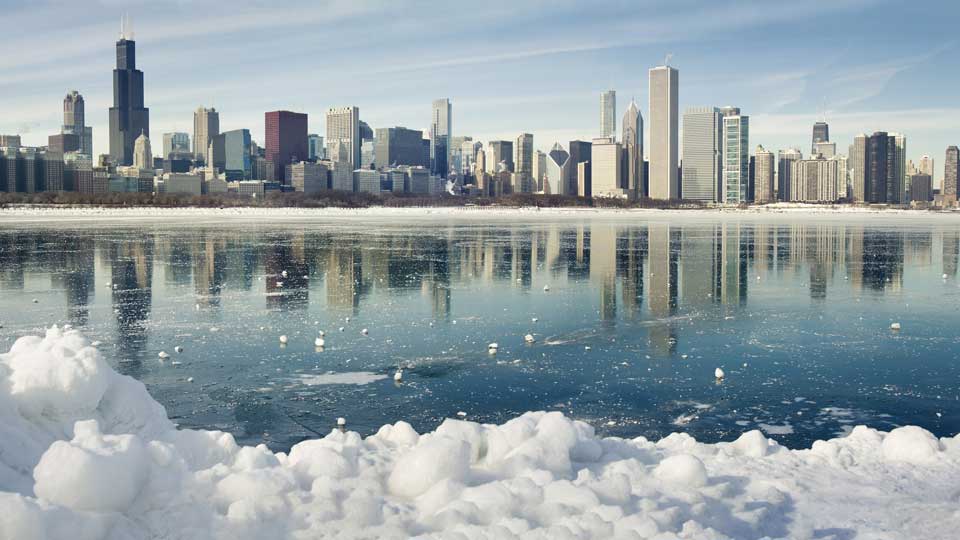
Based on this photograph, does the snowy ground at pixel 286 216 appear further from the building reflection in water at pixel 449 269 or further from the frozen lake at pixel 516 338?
the frozen lake at pixel 516 338

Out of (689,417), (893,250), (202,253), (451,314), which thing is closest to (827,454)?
(689,417)

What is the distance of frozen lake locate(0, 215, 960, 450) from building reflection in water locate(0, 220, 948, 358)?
0.54 feet

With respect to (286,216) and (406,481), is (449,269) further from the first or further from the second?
(286,216)

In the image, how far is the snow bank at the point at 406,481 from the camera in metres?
6.02

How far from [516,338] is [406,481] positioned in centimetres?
1245

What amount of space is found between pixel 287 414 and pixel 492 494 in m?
6.90

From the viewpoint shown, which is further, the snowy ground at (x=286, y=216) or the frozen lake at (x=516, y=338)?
the snowy ground at (x=286, y=216)

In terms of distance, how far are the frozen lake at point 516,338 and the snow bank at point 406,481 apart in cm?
295

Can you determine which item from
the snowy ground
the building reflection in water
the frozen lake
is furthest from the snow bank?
the snowy ground

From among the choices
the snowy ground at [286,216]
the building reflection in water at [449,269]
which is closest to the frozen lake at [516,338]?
the building reflection in water at [449,269]

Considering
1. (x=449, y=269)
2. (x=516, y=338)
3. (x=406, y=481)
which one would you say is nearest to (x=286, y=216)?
(x=449, y=269)

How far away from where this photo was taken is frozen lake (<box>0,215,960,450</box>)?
13492 mm

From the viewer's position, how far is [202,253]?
4350 centimetres

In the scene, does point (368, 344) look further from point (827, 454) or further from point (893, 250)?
point (893, 250)
